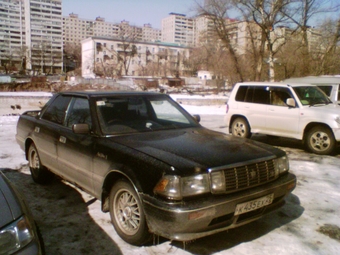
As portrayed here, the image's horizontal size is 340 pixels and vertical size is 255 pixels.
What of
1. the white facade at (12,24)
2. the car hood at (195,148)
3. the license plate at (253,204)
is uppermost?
the white facade at (12,24)

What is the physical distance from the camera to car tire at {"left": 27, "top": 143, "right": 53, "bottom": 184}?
517cm

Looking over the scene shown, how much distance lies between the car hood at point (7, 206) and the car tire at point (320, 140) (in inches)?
279

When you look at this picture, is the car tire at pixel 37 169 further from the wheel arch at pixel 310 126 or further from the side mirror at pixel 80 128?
the wheel arch at pixel 310 126

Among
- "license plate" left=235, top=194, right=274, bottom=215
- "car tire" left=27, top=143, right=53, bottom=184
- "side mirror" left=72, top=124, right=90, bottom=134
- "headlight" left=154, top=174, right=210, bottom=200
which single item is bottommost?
"car tire" left=27, top=143, right=53, bottom=184

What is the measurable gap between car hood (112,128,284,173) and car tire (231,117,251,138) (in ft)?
17.8

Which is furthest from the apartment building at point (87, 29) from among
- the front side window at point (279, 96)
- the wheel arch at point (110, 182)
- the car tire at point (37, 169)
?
the wheel arch at point (110, 182)

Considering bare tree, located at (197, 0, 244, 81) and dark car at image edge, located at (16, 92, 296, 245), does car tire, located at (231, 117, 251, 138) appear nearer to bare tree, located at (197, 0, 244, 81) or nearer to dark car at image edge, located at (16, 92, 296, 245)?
dark car at image edge, located at (16, 92, 296, 245)

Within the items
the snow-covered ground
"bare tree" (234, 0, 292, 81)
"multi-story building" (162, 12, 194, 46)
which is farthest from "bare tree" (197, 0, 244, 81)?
"multi-story building" (162, 12, 194, 46)

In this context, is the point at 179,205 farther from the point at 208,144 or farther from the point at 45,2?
the point at 45,2

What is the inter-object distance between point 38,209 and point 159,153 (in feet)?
6.81

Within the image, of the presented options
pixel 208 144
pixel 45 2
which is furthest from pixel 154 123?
pixel 45 2

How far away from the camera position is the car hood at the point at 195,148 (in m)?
3.09

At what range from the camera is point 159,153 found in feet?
10.6

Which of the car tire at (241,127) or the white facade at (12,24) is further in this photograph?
the white facade at (12,24)
